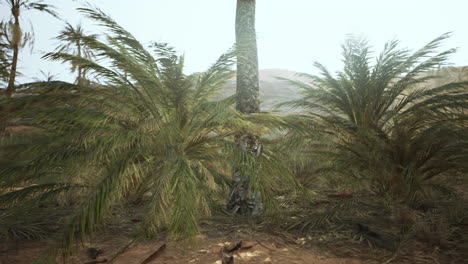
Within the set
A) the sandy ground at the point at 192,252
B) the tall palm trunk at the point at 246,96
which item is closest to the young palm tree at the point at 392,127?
the tall palm trunk at the point at 246,96

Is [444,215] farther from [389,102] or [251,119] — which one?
[251,119]

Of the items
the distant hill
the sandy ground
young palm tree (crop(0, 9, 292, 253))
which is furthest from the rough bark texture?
the sandy ground

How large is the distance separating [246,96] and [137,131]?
6.06ft

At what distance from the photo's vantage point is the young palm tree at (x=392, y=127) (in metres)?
3.47

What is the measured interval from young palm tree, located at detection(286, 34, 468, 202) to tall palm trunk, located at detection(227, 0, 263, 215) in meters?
0.86

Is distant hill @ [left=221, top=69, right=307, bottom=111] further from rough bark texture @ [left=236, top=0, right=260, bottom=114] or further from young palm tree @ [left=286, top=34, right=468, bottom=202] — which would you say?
young palm tree @ [left=286, top=34, right=468, bottom=202]

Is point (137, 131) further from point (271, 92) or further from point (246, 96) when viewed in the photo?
point (271, 92)

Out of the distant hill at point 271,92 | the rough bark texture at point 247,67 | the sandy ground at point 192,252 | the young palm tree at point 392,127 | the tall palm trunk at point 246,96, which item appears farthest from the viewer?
the distant hill at point 271,92

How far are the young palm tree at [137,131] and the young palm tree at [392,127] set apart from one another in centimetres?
118

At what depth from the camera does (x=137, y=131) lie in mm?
3100

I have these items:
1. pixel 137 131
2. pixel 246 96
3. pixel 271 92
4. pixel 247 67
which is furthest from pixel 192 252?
pixel 271 92

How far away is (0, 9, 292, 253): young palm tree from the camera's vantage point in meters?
2.89

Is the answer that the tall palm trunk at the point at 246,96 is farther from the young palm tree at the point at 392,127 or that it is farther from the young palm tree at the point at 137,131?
the young palm tree at the point at 392,127

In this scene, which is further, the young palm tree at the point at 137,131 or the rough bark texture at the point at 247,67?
the rough bark texture at the point at 247,67
